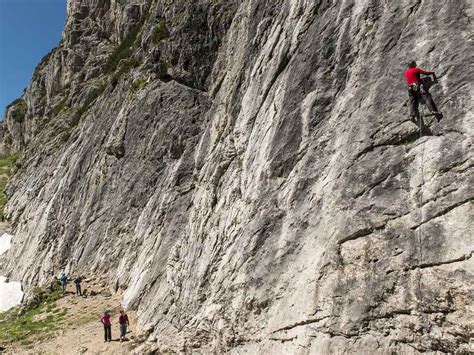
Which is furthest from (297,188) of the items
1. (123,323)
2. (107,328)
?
(107,328)

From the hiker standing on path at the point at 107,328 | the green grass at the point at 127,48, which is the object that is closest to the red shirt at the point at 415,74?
the hiker standing on path at the point at 107,328

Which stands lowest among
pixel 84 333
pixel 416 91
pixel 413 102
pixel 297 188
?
pixel 84 333

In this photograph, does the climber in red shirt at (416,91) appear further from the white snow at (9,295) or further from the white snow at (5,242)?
the white snow at (5,242)

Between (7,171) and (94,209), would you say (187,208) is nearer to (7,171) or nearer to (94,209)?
(94,209)

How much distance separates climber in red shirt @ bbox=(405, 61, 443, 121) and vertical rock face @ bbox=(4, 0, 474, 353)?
0.31m

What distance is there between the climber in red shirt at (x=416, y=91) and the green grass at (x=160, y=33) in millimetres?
27844

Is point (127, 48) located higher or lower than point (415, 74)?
higher

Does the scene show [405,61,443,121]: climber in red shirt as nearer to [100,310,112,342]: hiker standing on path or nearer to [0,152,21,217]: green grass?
[100,310,112,342]: hiker standing on path

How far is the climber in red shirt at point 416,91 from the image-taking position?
1105 cm

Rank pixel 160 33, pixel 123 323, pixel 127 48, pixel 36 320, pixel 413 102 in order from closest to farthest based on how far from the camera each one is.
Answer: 1. pixel 413 102
2. pixel 123 323
3. pixel 36 320
4. pixel 160 33
5. pixel 127 48

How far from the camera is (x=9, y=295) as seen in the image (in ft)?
119

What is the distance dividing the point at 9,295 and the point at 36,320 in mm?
11006

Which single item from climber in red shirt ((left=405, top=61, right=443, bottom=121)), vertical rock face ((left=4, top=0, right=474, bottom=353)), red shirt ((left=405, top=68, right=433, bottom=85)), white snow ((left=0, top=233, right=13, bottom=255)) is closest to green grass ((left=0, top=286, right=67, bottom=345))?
vertical rock face ((left=4, top=0, right=474, bottom=353))

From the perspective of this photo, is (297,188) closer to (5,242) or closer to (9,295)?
(9,295)
